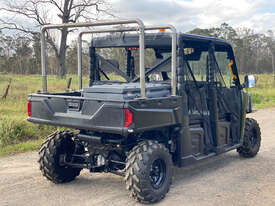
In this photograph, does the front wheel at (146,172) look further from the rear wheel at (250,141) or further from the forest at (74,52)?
the forest at (74,52)

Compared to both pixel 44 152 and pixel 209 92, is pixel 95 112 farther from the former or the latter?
pixel 209 92

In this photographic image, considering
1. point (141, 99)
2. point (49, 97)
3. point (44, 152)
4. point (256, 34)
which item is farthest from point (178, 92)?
point (256, 34)

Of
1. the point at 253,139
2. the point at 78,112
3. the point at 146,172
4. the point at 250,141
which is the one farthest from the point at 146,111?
the point at 253,139

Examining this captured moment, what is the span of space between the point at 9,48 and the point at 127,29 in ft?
119

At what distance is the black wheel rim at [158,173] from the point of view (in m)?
4.68

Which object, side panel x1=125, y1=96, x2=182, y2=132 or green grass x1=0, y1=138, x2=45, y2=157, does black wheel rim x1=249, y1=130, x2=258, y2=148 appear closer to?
side panel x1=125, y1=96, x2=182, y2=132

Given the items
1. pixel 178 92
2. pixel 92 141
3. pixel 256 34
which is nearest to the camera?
pixel 92 141

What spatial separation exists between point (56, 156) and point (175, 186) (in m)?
1.76

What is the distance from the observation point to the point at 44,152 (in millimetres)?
5262

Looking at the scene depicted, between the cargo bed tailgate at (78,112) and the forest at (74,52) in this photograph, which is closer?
the cargo bed tailgate at (78,112)

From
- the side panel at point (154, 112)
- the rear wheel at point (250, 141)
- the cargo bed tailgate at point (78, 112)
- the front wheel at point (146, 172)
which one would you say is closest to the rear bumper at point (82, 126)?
the cargo bed tailgate at point (78, 112)

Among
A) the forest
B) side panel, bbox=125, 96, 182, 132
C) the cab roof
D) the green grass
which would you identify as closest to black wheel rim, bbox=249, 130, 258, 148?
the cab roof

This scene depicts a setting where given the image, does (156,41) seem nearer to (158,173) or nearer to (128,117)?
(128,117)

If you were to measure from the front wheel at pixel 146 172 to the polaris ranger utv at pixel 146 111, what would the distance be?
12 mm
